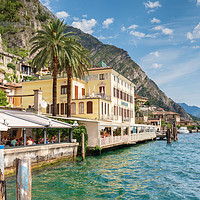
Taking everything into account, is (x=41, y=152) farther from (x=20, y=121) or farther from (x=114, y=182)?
(x=114, y=182)

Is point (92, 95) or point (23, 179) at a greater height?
point (92, 95)

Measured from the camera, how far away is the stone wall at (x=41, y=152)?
46.4ft

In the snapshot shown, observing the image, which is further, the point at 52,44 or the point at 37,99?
the point at 52,44

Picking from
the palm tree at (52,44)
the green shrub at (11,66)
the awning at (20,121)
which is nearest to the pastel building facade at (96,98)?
the palm tree at (52,44)

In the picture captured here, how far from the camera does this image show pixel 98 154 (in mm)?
24625

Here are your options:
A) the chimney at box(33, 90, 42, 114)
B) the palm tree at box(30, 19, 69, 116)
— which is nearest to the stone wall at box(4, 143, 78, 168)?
the chimney at box(33, 90, 42, 114)

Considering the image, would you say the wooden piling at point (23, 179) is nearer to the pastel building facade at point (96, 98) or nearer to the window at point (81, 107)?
the pastel building facade at point (96, 98)

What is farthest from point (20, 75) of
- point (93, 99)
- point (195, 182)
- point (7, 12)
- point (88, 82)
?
point (195, 182)

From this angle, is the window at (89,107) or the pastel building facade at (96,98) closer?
the pastel building facade at (96,98)

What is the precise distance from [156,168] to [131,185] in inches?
227

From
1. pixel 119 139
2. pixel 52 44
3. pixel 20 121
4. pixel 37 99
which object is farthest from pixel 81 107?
pixel 20 121

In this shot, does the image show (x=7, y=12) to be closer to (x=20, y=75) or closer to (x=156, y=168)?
(x=20, y=75)

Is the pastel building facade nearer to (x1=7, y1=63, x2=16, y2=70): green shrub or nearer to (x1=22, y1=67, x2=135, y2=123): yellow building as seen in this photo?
(x1=22, y1=67, x2=135, y2=123): yellow building

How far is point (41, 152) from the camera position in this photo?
16953 mm
